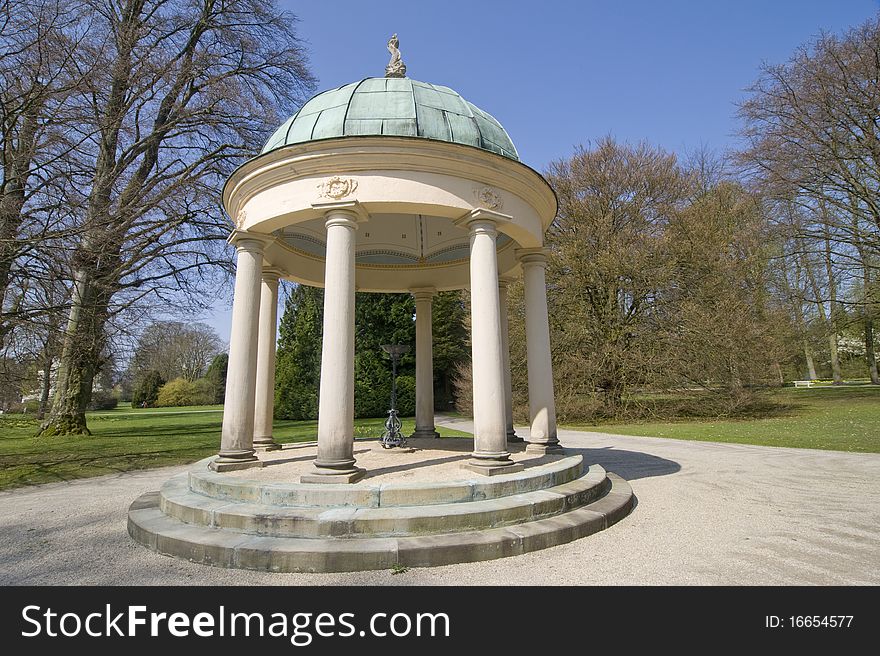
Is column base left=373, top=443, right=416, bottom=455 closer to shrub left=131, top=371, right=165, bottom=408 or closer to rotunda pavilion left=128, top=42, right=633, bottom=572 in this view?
rotunda pavilion left=128, top=42, right=633, bottom=572

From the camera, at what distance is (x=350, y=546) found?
4.92 m

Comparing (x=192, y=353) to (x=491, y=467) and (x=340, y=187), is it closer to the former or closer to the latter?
(x=340, y=187)

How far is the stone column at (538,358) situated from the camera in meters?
9.19

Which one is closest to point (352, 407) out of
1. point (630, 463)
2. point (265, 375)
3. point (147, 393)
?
point (265, 375)

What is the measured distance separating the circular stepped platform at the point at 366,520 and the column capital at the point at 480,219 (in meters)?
3.95

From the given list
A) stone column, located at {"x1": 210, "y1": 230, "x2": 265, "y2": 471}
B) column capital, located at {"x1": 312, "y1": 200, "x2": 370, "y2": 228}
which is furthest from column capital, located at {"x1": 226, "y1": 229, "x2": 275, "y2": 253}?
column capital, located at {"x1": 312, "y1": 200, "x2": 370, "y2": 228}

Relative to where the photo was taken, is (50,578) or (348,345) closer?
(50,578)

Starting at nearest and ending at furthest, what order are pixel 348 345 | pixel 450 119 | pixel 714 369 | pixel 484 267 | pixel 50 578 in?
1. pixel 50 578
2. pixel 348 345
3. pixel 484 267
4. pixel 450 119
5. pixel 714 369
